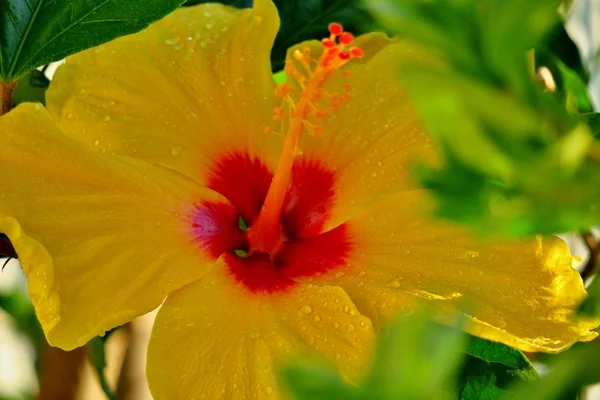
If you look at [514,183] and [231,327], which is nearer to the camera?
[514,183]

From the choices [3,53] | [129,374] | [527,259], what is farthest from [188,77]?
[129,374]

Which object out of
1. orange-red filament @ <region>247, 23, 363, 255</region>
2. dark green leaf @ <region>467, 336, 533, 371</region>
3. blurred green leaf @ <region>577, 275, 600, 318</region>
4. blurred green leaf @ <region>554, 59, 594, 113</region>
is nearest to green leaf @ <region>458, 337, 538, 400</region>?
dark green leaf @ <region>467, 336, 533, 371</region>

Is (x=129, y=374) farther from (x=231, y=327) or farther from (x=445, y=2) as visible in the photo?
(x=445, y=2)

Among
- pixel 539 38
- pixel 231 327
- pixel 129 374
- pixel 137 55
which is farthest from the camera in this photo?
pixel 129 374

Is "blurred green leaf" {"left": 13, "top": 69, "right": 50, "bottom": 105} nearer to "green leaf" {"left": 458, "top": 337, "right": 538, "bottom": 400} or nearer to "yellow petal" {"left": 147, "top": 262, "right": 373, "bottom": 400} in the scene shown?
"yellow petal" {"left": 147, "top": 262, "right": 373, "bottom": 400}

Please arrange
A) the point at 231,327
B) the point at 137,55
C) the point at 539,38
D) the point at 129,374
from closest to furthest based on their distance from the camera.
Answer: the point at 539,38 < the point at 231,327 < the point at 137,55 < the point at 129,374

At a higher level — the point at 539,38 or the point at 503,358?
the point at 539,38

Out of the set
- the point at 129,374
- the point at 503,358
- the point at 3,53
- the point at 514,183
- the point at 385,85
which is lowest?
the point at 129,374

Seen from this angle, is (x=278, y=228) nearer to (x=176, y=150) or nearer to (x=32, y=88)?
(x=176, y=150)
